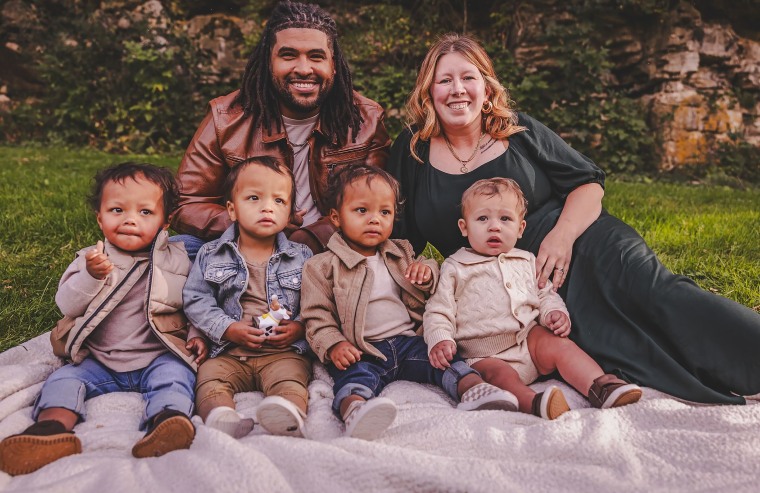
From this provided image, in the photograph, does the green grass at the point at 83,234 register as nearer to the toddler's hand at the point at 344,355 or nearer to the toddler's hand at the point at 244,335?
the toddler's hand at the point at 244,335

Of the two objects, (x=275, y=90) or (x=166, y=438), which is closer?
(x=166, y=438)

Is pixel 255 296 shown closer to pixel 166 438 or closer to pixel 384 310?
pixel 384 310

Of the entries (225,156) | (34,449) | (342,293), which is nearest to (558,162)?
(342,293)

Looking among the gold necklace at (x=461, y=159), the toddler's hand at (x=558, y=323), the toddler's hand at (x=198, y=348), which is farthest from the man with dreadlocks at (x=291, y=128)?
the toddler's hand at (x=558, y=323)

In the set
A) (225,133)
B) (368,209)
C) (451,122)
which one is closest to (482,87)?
(451,122)

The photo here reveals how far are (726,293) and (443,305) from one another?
1.95 m

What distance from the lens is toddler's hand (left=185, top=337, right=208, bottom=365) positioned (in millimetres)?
2500

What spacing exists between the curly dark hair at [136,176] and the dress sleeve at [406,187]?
3.60ft

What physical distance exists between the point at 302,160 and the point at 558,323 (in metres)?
1.66

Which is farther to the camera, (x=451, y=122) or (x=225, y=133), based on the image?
(x=225, y=133)

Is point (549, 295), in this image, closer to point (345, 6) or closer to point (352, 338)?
point (352, 338)

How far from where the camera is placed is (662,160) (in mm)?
9367

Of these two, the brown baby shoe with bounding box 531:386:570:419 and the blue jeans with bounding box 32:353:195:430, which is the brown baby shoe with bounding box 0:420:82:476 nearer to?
the blue jeans with bounding box 32:353:195:430

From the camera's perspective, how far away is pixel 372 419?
1.98 meters
